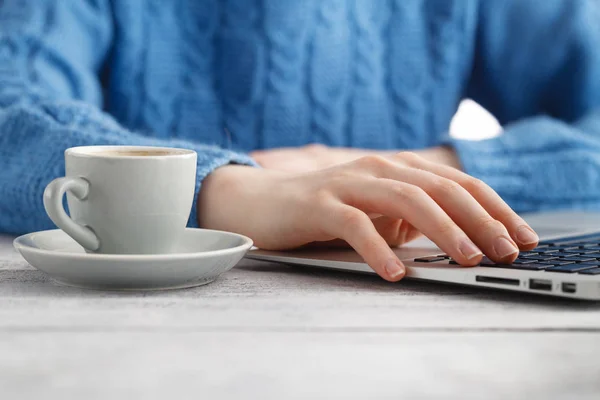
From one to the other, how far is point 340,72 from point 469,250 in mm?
844

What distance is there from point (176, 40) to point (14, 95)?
1.19 feet

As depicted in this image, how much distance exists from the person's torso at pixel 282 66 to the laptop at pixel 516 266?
63 cm

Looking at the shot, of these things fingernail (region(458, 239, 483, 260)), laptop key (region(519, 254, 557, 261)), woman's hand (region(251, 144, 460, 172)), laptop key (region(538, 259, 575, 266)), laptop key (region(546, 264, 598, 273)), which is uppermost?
woman's hand (region(251, 144, 460, 172))

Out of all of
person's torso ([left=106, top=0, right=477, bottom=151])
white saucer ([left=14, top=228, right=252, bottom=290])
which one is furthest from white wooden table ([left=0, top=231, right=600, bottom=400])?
person's torso ([left=106, top=0, right=477, bottom=151])

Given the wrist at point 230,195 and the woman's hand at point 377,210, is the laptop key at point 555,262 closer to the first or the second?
the woman's hand at point 377,210

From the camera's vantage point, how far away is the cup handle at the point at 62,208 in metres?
0.55

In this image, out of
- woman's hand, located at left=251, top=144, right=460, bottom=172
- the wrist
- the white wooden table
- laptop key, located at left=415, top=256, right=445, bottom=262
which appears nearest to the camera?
the white wooden table

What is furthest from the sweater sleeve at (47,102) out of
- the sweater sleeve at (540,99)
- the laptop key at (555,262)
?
the sweater sleeve at (540,99)

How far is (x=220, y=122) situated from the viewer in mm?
1347

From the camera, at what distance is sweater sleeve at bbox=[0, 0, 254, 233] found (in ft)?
2.75

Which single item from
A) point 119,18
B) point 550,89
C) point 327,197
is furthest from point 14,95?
point 550,89

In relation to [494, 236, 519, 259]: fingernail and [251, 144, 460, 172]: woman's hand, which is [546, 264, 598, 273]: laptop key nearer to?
[494, 236, 519, 259]: fingernail

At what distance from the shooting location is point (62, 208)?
0.56 m

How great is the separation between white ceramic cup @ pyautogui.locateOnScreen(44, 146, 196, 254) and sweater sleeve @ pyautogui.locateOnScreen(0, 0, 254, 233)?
0.57 ft
